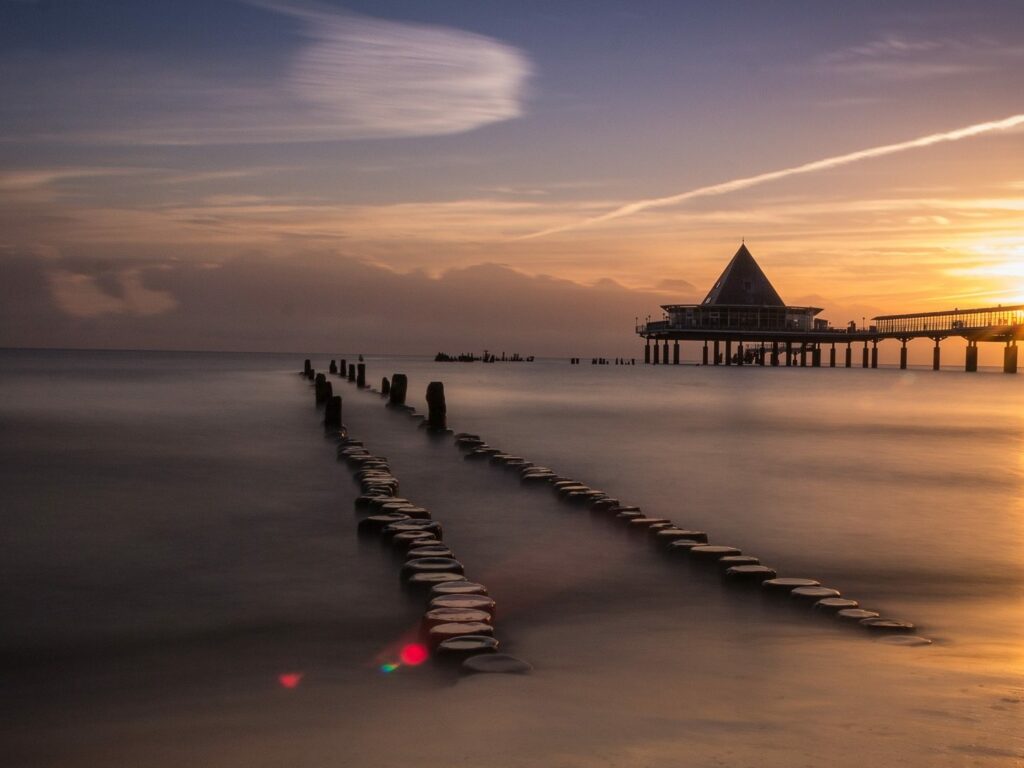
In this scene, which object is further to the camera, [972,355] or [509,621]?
[972,355]

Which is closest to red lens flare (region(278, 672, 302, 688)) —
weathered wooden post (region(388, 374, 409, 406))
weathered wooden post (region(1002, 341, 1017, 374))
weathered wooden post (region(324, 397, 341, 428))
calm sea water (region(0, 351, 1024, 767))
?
calm sea water (region(0, 351, 1024, 767))

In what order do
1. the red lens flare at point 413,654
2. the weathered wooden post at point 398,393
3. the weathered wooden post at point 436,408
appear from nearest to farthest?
1. the red lens flare at point 413,654
2. the weathered wooden post at point 436,408
3. the weathered wooden post at point 398,393

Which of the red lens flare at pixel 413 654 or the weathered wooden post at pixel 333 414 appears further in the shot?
the weathered wooden post at pixel 333 414

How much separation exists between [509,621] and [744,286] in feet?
335

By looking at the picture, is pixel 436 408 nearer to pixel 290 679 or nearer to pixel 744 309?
pixel 290 679

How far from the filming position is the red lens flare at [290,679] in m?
6.11

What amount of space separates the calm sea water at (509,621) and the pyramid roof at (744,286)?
3421 inches

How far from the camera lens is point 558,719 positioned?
530cm

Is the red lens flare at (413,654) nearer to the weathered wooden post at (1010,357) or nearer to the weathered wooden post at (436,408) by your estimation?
the weathered wooden post at (436,408)

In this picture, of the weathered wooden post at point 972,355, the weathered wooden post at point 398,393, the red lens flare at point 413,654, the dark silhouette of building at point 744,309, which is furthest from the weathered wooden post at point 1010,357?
the red lens flare at point 413,654

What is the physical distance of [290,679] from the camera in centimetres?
625

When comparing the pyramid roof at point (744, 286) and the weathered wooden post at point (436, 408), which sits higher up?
the pyramid roof at point (744, 286)

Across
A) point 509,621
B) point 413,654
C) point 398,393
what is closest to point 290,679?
point 413,654

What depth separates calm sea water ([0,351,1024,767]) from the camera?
5062 millimetres
